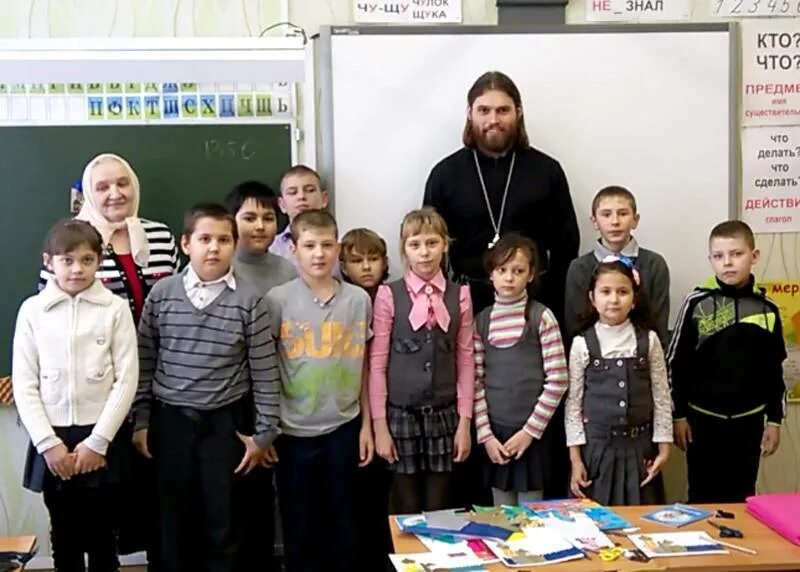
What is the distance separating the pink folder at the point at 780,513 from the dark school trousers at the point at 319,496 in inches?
44.8

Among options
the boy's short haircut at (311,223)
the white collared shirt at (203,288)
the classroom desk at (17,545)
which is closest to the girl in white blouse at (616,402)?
the boy's short haircut at (311,223)

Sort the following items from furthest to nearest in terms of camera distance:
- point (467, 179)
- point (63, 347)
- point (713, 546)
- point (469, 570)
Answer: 1. point (467, 179)
2. point (63, 347)
3. point (713, 546)
4. point (469, 570)

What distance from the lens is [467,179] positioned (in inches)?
126

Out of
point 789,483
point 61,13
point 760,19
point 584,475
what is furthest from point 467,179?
point 789,483

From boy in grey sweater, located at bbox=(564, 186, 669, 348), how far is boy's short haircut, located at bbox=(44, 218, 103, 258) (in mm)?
1483

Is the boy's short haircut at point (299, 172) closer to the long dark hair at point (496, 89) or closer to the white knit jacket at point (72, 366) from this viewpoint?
the long dark hair at point (496, 89)

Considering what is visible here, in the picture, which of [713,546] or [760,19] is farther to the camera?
[760,19]

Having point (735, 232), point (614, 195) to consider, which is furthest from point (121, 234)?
point (735, 232)

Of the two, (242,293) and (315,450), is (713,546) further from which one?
(242,293)

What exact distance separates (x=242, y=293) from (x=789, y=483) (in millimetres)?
2342

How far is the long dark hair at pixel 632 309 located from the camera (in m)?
2.75

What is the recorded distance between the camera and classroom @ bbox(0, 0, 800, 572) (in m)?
2.71

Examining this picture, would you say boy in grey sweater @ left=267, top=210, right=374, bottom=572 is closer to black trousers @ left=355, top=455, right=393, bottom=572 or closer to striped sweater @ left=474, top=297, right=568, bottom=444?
black trousers @ left=355, top=455, right=393, bottom=572

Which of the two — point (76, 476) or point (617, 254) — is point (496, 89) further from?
point (76, 476)
